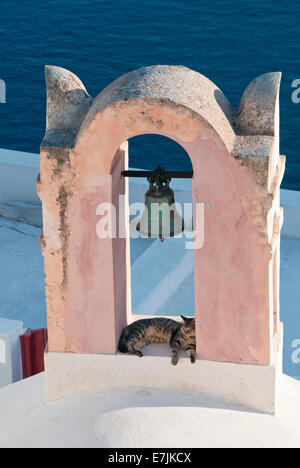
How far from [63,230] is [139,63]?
24.9 m

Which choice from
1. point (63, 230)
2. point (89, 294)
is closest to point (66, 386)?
point (89, 294)

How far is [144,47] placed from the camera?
114 feet

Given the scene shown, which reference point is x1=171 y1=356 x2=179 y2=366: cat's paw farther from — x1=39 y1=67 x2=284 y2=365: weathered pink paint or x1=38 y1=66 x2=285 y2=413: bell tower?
x1=39 y1=67 x2=284 y2=365: weathered pink paint

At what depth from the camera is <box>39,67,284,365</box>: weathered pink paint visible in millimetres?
9398

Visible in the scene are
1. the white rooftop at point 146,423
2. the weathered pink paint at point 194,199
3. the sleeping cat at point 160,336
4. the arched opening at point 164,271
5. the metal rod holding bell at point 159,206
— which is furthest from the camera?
the arched opening at point 164,271

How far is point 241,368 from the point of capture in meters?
10.1

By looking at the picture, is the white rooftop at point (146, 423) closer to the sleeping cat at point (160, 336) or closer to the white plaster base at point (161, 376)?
the white plaster base at point (161, 376)

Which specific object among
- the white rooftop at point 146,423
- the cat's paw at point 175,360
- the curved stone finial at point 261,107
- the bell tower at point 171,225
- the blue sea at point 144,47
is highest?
the blue sea at point 144,47

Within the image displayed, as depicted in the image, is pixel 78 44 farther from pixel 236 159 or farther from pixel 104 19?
pixel 236 159

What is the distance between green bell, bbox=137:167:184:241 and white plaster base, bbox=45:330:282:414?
49.9 inches

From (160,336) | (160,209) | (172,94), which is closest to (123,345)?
(160,336)

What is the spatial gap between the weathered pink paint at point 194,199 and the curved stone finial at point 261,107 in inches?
1.8

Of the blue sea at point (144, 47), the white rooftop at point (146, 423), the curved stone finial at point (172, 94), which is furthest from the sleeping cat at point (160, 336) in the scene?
the blue sea at point (144, 47)

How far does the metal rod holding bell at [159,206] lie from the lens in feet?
32.4
